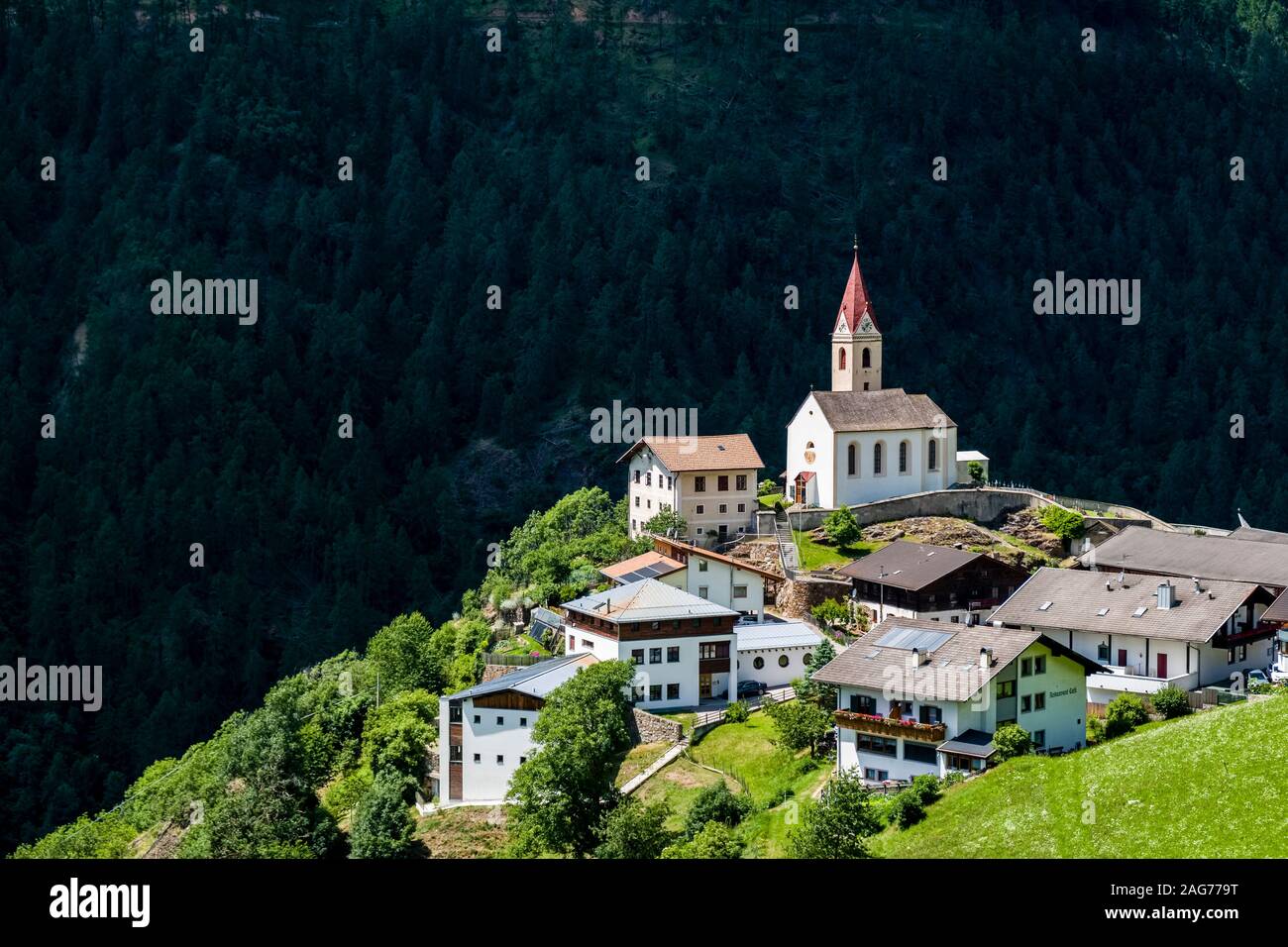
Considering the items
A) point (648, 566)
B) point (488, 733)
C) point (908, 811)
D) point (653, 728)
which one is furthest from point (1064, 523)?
point (908, 811)

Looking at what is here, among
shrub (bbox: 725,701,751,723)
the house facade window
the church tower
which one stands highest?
the church tower

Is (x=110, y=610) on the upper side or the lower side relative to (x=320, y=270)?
lower

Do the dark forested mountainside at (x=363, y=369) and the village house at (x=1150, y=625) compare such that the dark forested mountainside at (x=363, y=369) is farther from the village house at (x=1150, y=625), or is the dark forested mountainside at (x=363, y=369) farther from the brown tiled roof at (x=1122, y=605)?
the village house at (x=1150, y=625)

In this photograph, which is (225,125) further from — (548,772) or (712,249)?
(548,772)

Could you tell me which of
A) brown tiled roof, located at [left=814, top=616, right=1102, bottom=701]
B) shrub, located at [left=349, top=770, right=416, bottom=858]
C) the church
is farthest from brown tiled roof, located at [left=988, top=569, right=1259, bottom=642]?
shrub, located at [left=349, top=770, right=416, bottom=858]

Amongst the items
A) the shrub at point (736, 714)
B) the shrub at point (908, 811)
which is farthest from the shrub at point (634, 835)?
the shrub at point (736, 714)

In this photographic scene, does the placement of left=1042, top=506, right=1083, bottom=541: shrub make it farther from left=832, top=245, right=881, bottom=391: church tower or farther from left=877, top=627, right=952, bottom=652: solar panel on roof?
left=877, top=627, right=952, bottom=652: solar panel on roof
